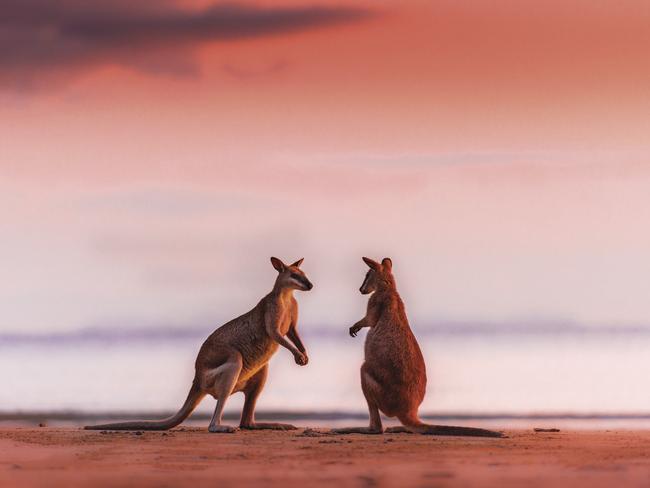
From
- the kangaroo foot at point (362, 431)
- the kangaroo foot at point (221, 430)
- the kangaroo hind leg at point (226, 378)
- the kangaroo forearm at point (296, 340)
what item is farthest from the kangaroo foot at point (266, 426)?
the kangaroo foot at point (362, 431)

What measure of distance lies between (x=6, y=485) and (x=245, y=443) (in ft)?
12.8

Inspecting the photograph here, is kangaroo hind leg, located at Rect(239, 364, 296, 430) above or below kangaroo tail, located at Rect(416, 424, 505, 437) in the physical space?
above

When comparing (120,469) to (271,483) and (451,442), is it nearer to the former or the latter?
(271,483)

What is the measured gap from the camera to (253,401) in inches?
664

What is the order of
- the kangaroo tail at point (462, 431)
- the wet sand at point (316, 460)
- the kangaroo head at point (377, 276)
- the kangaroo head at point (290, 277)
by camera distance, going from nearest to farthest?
the wet sand at point (316, 460), the kangaroo tail at point (462, 431), the kangaroo head at point (377, 276), the kangaroo head at point (290, 277)

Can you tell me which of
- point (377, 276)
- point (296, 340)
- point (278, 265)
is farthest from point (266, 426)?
point (377, 276)

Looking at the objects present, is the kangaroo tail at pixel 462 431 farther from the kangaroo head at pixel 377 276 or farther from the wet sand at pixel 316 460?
the kangaroo head at pixel 377 276

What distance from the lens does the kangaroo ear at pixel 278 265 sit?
17.1 m

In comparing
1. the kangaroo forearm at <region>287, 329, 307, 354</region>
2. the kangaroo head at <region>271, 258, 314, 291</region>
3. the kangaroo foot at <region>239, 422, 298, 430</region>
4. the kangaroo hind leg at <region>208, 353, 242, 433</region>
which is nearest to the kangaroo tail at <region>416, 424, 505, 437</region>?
the kangaroo foot at <region>239, 422, 298, 430</region>

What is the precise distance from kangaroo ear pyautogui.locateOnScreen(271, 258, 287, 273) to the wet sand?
2314 millimetres

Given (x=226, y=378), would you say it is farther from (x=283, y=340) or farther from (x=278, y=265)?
(x=278, y=265)

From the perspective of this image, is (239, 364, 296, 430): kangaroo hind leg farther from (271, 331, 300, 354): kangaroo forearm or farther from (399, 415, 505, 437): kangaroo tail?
(399, 415, 505, 437): kangaroo tail

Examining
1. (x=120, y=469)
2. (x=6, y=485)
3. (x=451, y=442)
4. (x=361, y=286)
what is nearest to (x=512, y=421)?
(x=361, y=286)

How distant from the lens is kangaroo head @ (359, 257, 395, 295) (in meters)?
16.4
